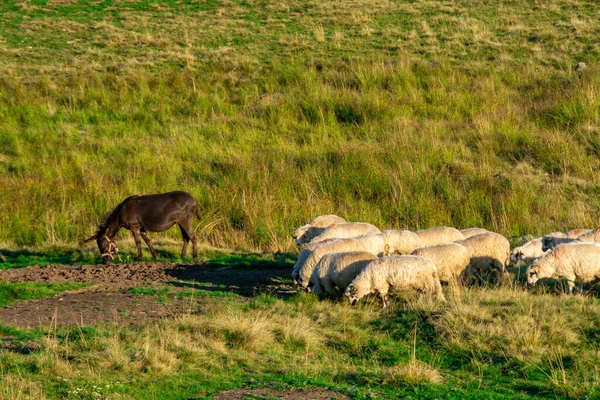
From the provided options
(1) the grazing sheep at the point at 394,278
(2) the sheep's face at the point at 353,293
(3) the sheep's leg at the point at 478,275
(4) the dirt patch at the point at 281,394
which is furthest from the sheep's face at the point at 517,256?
(4) the dirt patch at the point at 281,394

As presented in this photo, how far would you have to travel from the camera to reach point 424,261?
11227mm

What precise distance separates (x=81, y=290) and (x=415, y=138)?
1215cm

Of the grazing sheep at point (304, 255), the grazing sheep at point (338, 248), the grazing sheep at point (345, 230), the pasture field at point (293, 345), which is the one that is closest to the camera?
the pasture field at point (293, 345)

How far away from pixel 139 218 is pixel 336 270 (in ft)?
17.3

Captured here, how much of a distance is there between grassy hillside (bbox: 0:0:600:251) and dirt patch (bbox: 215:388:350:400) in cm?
926

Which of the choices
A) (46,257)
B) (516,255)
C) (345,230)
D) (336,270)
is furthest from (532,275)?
(46,257)

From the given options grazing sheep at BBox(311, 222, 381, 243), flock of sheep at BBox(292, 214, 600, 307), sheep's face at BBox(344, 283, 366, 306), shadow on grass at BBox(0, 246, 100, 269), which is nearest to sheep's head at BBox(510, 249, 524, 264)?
flock of sheep at BBox(292, 214, 600, 307)

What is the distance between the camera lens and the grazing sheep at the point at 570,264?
37.7 ft

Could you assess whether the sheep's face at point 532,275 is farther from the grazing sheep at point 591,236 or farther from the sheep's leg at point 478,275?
the grazing sheep at point 591,236

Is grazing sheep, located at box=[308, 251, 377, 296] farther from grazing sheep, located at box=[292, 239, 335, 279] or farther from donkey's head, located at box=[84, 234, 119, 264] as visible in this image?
donkey's head, located at box=[84, 234, 119, 264]

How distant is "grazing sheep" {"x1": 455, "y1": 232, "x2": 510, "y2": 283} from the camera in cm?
1256

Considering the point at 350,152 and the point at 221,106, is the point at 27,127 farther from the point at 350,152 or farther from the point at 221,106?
the point at 350,152

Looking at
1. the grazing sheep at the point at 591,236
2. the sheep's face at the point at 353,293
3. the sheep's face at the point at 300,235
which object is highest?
the grazing sheep at the point at 591,236

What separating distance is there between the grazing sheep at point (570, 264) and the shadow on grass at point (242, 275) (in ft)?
11.4
